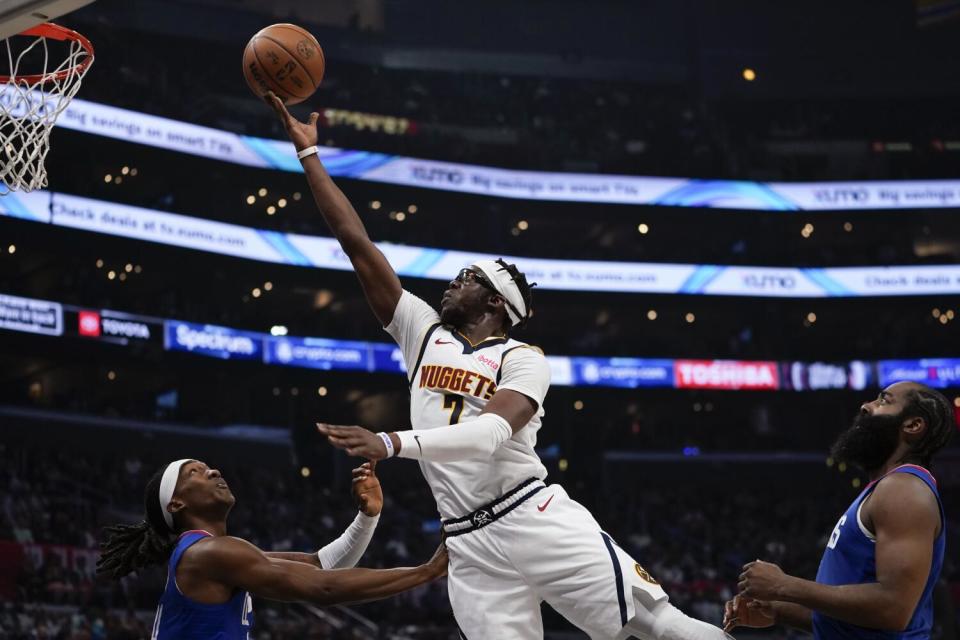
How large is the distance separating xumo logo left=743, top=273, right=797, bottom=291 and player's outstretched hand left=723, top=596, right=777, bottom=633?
3309 cm

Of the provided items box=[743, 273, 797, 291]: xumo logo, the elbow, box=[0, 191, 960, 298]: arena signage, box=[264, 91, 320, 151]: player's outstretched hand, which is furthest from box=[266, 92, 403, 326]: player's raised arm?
box=[743, 273, 797, 291]: xumo logo

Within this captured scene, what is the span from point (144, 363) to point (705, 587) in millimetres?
15393

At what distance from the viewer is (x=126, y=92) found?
105ft

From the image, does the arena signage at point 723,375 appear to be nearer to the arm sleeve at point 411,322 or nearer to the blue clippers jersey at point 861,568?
the arm sleeve at point 411,322

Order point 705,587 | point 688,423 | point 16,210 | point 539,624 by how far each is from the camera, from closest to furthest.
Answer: point 539,624
point 705,587
point 16,210
point 688,423

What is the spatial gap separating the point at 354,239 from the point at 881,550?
2.67 meters

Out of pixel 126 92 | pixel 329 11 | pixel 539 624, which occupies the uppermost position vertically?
pixel 329 11

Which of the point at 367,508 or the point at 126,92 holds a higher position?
the point at 126,92

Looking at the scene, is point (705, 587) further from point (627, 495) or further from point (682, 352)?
point (682, 352)

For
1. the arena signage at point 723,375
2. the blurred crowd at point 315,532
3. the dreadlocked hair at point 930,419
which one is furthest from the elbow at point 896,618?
the arena signage at point 723,375

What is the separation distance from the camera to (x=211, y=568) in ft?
16.1

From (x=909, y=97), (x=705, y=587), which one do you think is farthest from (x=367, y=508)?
(x=909, y=97)

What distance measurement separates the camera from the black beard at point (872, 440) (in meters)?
4.55

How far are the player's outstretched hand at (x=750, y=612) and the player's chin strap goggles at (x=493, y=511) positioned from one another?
99cm
